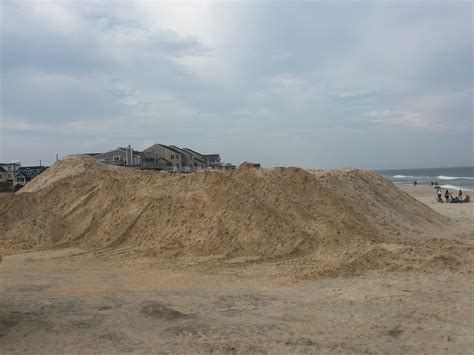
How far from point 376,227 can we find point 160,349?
10686mm

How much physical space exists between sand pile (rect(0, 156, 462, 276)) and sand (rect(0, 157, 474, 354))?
6cm

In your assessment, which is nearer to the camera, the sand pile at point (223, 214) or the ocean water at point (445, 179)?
the sand pile at point (223, 214)

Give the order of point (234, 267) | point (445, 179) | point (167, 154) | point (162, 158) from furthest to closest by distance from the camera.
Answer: point (445, 179) → point (167, 154) → point (162, 158) → point (234, 267)

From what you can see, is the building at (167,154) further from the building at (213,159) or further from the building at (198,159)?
the building at (213,159)

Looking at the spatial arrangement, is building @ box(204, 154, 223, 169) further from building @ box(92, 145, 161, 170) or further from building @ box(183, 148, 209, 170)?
building @ box(92, 145, 161, 170)

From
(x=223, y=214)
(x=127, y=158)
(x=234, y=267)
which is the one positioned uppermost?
(x=127, y=158)

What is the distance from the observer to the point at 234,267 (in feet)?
40.6

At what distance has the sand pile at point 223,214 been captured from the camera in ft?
46.3

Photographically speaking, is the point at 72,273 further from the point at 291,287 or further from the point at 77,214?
the point at 77,214

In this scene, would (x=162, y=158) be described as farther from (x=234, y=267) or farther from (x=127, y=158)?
(x=234, y=267)

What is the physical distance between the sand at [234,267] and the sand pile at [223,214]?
61mm

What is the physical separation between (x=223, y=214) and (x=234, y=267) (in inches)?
126

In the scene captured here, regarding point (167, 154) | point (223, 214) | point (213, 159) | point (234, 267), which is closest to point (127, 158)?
→ point (167, 154)

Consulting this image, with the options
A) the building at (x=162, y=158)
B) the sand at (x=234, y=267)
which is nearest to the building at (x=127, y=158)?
the building at (x=162, y=158)
